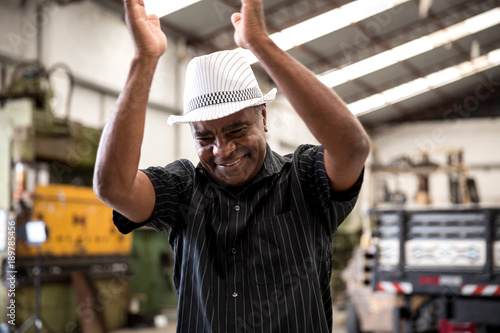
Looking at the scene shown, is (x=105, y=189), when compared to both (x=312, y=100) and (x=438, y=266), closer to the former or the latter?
(x=312, y=100)

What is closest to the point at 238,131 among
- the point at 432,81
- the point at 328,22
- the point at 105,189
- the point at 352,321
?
the point at 105,189

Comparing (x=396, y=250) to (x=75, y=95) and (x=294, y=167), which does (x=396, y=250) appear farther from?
(x=75, y=95)

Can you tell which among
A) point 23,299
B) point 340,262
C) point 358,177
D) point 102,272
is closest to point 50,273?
point 23,299

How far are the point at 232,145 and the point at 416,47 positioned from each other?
38.8ft

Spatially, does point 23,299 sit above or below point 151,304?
above

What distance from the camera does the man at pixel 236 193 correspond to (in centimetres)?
122

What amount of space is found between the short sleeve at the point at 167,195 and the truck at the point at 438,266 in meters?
3.74

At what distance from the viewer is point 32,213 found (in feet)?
18.1

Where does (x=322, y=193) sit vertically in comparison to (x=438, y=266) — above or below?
above

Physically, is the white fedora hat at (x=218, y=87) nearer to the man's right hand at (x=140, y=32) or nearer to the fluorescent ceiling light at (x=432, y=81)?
the man's right hand at (x=140, y=32)

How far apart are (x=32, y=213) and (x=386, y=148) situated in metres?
14.3

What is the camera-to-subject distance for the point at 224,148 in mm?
1385

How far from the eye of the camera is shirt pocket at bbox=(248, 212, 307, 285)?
1377 millimetres

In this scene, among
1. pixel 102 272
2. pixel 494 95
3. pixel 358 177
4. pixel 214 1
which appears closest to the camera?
pixel 358 177
